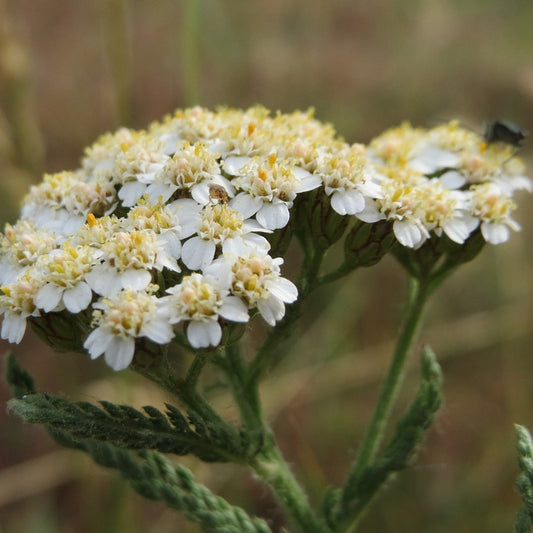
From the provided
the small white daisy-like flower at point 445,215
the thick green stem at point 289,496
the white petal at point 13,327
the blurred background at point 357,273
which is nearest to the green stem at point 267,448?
the thick green stem at point 289,496

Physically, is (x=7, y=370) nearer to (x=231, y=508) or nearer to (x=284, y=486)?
(x=231, y=508)

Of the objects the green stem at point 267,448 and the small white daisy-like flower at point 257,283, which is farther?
the green stem at point 267,448

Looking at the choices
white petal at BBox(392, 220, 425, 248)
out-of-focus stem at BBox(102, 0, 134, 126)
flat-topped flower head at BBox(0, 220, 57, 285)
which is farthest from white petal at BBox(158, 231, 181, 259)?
out-of-focus stem at BBox(102, 0, 134, 126)

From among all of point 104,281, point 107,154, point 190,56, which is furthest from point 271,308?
point 190,56

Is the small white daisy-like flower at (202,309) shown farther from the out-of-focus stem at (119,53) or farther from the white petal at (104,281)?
the out-of-focus stem at (119,53)

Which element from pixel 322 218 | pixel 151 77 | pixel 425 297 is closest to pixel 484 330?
pixel 425 297

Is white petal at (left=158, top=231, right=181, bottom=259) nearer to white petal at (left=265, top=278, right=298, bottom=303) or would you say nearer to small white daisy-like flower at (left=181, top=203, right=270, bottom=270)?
small white daisy-like flower at (left=181, top=203, right=270, bottom=270)
